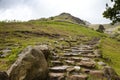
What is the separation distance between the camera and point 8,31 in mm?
26484

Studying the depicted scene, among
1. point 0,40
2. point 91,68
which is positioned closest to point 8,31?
point 0,40

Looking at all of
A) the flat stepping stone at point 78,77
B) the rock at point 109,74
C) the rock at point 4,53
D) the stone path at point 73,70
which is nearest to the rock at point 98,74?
the stone path at point 73,70

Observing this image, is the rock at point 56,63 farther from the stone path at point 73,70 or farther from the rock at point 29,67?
the rock at point 29,67

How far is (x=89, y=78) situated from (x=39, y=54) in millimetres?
2744

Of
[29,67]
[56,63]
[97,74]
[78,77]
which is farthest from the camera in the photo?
[56,63]

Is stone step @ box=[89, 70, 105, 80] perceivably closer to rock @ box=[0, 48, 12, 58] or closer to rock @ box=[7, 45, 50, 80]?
rock @ box=[7, 45, 50, 80]

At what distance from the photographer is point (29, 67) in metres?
12.0

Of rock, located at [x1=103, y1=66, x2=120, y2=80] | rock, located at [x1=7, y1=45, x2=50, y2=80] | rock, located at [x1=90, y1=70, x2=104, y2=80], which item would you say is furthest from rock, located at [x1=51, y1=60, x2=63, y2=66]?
rock, located at [x1=103, y1=66, x2=120, y2=80]

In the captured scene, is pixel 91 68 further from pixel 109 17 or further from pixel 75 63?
pixel 109 17

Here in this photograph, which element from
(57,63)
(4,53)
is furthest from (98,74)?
(4,53)

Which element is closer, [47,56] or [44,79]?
[44,79]

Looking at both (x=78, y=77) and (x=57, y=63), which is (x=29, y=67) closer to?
(x=78, y=77)

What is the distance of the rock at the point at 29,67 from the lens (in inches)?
463

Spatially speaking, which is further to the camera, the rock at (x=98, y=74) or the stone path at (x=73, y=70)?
the rock at (x=98, y=74)
